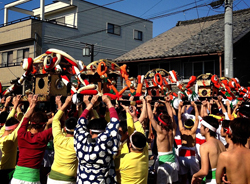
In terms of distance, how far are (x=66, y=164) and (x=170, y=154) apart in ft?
7.00

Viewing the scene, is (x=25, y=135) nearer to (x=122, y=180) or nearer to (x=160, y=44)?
(x=122, y=180)

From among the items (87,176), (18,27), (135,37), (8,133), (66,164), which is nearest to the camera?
(87,176)

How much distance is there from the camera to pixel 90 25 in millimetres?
22859

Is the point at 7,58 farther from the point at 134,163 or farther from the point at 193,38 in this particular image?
the point at 134,163

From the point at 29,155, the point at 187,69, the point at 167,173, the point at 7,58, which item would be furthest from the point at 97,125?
the point at 7,58

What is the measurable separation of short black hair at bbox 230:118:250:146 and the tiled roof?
38.9ft

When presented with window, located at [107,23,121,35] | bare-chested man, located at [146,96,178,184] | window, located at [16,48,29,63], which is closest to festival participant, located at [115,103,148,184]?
bare-chested man, located at [146,96,178,184]

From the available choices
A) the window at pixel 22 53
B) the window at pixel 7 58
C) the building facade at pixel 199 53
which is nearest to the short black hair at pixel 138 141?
the building facade at pixel 199 53

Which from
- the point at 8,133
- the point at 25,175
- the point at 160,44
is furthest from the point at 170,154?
the point at 160,44

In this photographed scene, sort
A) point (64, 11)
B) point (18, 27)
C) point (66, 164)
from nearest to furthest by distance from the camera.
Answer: point (66, 164) < point (18, 27) < point (64, 11)

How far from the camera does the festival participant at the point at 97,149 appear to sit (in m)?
3.14

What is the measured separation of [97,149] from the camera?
3.13 metres

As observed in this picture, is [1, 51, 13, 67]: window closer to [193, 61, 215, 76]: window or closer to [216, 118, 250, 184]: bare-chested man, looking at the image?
[193, 61, 215, 76]: window

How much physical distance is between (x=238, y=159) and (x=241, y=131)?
335mm
